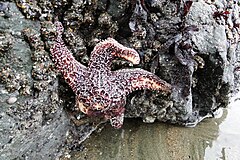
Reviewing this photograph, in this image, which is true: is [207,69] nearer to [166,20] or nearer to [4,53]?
[166,20]

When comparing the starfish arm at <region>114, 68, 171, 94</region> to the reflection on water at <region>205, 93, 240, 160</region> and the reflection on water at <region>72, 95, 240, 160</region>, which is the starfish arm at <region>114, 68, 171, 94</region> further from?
the reflection on water at <region>205, 93, 240, 160</region>

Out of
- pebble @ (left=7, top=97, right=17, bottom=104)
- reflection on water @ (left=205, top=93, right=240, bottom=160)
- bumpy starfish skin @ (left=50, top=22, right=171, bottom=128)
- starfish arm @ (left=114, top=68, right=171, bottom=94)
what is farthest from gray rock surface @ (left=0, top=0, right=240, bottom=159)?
reflection on water @ (left=205, top=93, right=240, bottom=160)

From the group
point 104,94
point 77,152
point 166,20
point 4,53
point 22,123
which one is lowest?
point 77,152

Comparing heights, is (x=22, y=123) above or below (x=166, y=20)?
below

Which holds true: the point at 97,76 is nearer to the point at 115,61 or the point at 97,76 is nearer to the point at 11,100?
the point at 115,61

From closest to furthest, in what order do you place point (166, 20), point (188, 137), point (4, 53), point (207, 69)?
point (4, 53), point (166, 20), point (207, 69), point (188, 137)

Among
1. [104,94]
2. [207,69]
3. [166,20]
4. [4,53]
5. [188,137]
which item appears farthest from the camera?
[188,137]

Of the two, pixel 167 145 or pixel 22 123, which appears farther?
pixel 167 145

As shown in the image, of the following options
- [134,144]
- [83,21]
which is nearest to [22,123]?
Result: [83,21]
